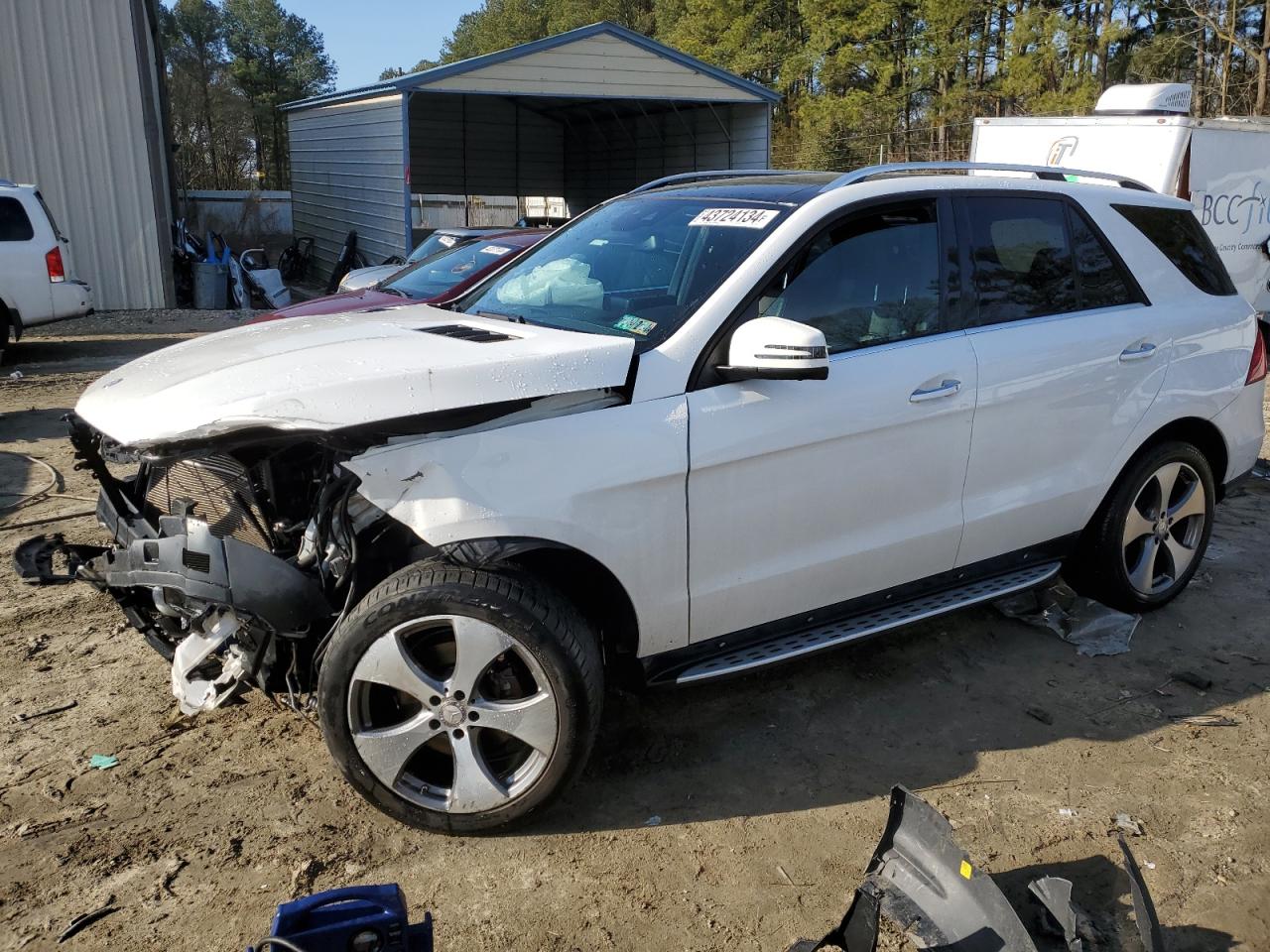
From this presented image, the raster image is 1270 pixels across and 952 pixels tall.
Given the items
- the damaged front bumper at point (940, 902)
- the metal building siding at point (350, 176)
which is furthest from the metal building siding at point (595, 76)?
the damaged front bumper at point (940, 902)

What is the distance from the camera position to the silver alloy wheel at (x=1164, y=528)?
4570 mm

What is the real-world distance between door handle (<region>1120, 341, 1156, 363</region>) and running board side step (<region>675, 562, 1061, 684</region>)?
0.91 meters

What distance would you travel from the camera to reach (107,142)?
1525cm

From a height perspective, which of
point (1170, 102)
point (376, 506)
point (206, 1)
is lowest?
point (376, 506)

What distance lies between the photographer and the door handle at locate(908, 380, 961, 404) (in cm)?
361

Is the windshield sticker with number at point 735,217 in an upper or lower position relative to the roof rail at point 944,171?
lower

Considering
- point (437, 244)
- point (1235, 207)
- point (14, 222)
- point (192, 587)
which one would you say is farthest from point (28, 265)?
point (1235, 207)

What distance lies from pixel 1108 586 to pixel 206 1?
53.9m

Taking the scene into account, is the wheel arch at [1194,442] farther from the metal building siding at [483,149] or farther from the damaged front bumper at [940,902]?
the metal building siding at [483,149]

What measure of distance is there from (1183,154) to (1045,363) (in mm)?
7908

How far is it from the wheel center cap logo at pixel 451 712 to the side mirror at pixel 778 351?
1.31m

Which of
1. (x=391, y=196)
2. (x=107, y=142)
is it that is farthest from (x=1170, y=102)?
(x=107, y=142)

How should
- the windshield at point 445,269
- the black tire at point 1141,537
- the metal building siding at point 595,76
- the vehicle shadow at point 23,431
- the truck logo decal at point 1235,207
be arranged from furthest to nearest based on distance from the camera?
the metal building siding at point 595,76
the truck logo decal at point 1235,207
the windshield at point 445,269
the vehicle shadow at point 23,431
the black tire at point 1141,537

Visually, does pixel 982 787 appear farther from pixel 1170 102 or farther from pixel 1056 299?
pixel 1170 102
